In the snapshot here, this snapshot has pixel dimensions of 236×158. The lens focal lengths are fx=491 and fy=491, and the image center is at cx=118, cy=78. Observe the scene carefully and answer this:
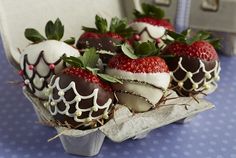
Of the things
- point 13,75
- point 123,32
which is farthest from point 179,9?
point 13,75

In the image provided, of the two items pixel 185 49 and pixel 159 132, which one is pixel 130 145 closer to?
→ pixel 159 132

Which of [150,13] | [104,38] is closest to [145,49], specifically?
[104,38]

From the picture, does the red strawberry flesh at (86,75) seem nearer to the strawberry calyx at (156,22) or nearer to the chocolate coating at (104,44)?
the chocolate coating at (104,44)

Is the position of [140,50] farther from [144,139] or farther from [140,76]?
[144,139]

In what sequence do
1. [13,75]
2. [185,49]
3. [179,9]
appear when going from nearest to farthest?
[185,49] → [13,75] → [179,9]

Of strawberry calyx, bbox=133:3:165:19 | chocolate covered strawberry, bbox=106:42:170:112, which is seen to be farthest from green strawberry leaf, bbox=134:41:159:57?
strawberry calyx, bbox=133:3:165:19

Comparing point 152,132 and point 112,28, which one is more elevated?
point 112,28
